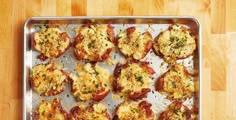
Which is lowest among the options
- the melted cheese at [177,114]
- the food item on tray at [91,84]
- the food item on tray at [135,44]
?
the melted cheese at [177,114]

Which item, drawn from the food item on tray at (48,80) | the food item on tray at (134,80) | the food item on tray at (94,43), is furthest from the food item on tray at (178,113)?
the food item on tray at (48,80)

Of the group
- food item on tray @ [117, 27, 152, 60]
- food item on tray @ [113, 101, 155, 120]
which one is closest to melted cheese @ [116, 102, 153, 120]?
food item on tray @ [113, 101, 155, 120]

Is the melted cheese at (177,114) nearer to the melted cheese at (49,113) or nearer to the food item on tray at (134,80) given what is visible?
the food item on tray at (134,80)

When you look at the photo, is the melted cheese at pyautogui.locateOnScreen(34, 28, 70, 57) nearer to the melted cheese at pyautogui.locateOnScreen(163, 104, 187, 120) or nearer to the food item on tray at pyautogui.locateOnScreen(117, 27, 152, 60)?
the food item on tray at pyautogui.locateOnScreen(117, 27, 152, 60)

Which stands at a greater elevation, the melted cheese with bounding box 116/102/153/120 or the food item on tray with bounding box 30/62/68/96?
the food item on tray with bounding box 30/62/68/96

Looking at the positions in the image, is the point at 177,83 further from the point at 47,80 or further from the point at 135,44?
the point at 47,80

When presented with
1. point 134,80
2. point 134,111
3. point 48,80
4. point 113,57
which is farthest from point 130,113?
point 48,80
